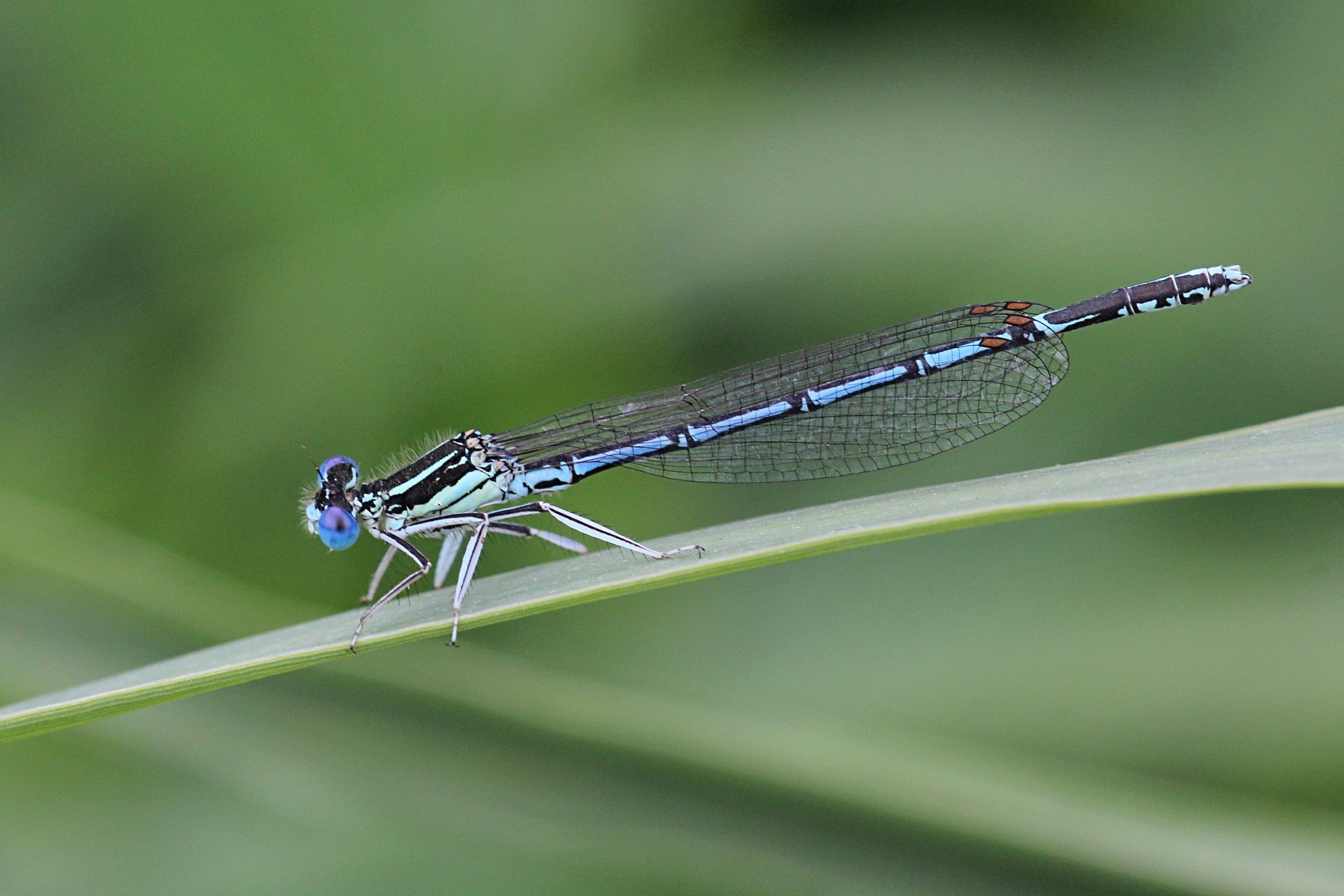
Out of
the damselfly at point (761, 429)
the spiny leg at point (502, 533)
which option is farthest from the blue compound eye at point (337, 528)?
the spiny leg at point (502, 533)

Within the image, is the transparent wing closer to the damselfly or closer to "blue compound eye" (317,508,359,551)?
the damselfly

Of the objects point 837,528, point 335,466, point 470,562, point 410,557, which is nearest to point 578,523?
point 470,562

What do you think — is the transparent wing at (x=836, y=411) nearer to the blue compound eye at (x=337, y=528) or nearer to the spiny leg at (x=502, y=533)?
the spiny leg at (x=502, y=533)

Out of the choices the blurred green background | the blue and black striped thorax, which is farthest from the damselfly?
the blurred green background

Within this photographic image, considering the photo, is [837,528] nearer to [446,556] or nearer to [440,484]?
[440,484]

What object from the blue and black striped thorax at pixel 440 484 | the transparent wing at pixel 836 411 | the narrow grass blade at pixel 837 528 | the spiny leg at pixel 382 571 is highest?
the transparent wing at pixel 836 411

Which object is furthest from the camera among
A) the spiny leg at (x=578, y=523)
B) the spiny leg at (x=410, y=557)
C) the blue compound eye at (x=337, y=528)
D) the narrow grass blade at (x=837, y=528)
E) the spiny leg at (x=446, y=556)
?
the spiny leg at (x=446, y=556)

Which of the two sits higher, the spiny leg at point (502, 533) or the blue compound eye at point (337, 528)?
the spiny leg at point (502, 533)
